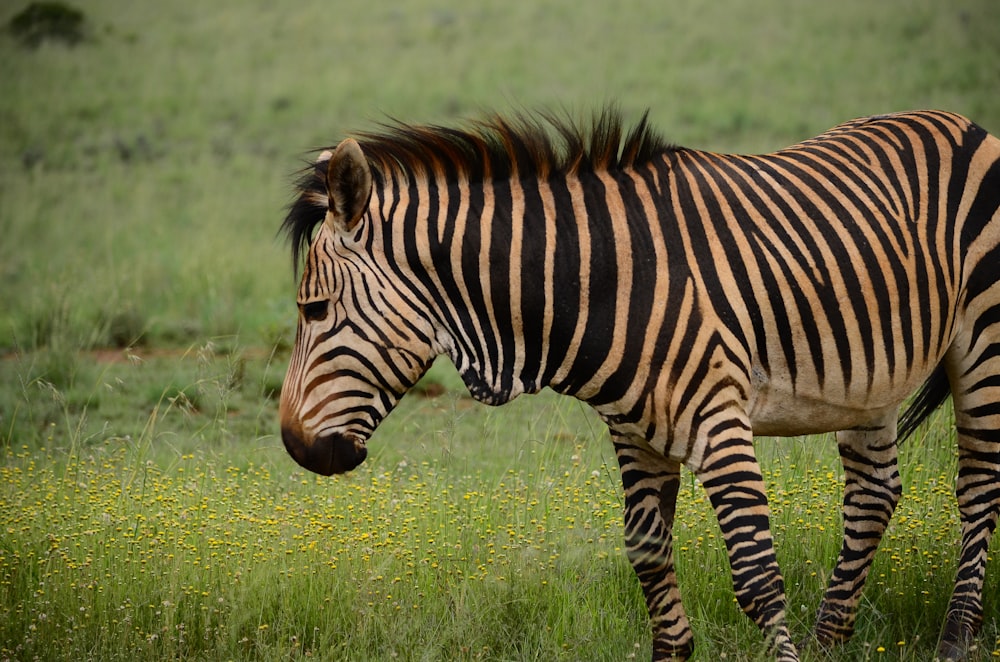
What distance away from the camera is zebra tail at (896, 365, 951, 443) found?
4984 millimetres

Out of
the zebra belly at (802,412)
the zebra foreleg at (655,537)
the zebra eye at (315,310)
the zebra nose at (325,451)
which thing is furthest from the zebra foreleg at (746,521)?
the zebra eye at (315,310)

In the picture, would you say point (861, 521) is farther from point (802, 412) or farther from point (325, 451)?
point (325, 451)

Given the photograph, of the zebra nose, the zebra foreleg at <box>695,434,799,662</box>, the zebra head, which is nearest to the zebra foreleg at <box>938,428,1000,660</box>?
the zebra foreleg at <box>695,434,799,662</box>

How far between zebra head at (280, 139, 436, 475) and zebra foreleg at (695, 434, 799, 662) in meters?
1.11

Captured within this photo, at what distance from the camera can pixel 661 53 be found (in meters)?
22.1

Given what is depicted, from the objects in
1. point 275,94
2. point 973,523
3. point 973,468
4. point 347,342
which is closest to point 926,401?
point 973,468

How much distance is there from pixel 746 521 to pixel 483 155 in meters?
1.59

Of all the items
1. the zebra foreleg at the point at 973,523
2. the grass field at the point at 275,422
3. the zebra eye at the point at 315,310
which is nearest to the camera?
the zebra eye at the point at 315,310

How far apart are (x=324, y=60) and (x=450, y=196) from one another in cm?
1991

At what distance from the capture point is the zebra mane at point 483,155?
398cm

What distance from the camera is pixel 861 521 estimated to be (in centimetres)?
478

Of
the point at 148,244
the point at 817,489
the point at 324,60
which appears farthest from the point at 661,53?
the point at 817,489

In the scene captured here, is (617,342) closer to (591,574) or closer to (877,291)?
(877,291)

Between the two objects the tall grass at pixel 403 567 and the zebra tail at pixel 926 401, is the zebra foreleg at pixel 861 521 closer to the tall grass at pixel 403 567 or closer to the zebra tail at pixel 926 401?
the tall grass at pixel 403 567
